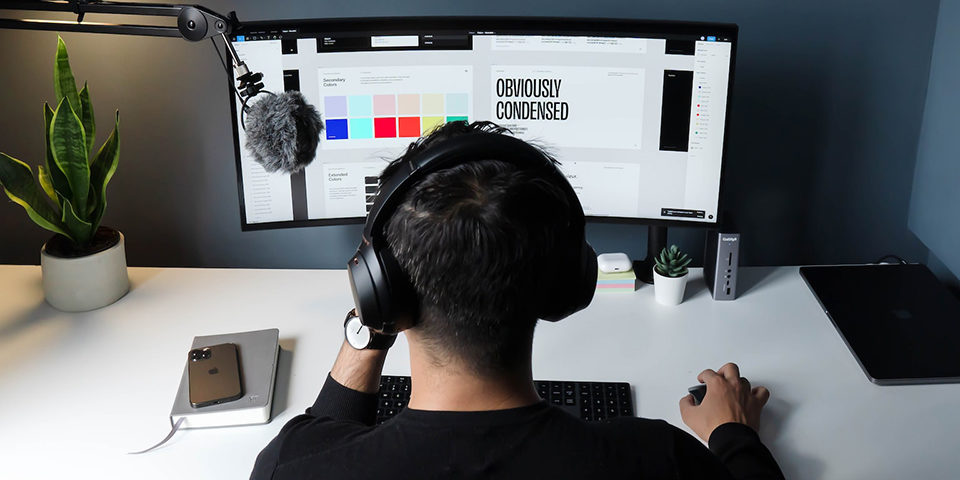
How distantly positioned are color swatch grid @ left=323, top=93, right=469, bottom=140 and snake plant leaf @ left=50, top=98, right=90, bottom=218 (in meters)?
0.42

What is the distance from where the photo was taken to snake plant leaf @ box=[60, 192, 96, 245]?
164 centimetres

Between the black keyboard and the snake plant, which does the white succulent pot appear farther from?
the snake plant

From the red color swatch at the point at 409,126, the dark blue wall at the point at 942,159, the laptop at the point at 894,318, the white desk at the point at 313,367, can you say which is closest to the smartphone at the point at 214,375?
the white desk at the point at 313,367

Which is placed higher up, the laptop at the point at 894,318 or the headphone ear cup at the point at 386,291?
the headphone ear cup at the point at 386,291

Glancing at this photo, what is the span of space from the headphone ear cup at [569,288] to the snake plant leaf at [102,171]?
1.04 meters

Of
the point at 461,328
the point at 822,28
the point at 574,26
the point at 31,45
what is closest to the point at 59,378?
the point at 31,45

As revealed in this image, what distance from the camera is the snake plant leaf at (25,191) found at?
162 centimetres

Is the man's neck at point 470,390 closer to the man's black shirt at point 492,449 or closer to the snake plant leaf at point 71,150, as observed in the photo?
the man's black shirt at point 492,449

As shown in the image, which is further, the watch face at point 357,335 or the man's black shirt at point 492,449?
the watch face at point 357,335

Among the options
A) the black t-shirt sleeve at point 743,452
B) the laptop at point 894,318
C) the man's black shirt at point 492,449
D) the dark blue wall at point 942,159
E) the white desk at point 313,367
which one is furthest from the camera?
the dark blue wall at point 942,159

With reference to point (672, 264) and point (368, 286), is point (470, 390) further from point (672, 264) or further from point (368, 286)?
point (672, 264)

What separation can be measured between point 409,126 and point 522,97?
0.20 m

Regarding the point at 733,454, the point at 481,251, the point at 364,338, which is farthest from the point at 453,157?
the point at 733,454

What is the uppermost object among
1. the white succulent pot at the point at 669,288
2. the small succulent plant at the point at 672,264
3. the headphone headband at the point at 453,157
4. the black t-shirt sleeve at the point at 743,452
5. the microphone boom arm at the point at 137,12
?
the microphone boom arm at the point at 137,12
